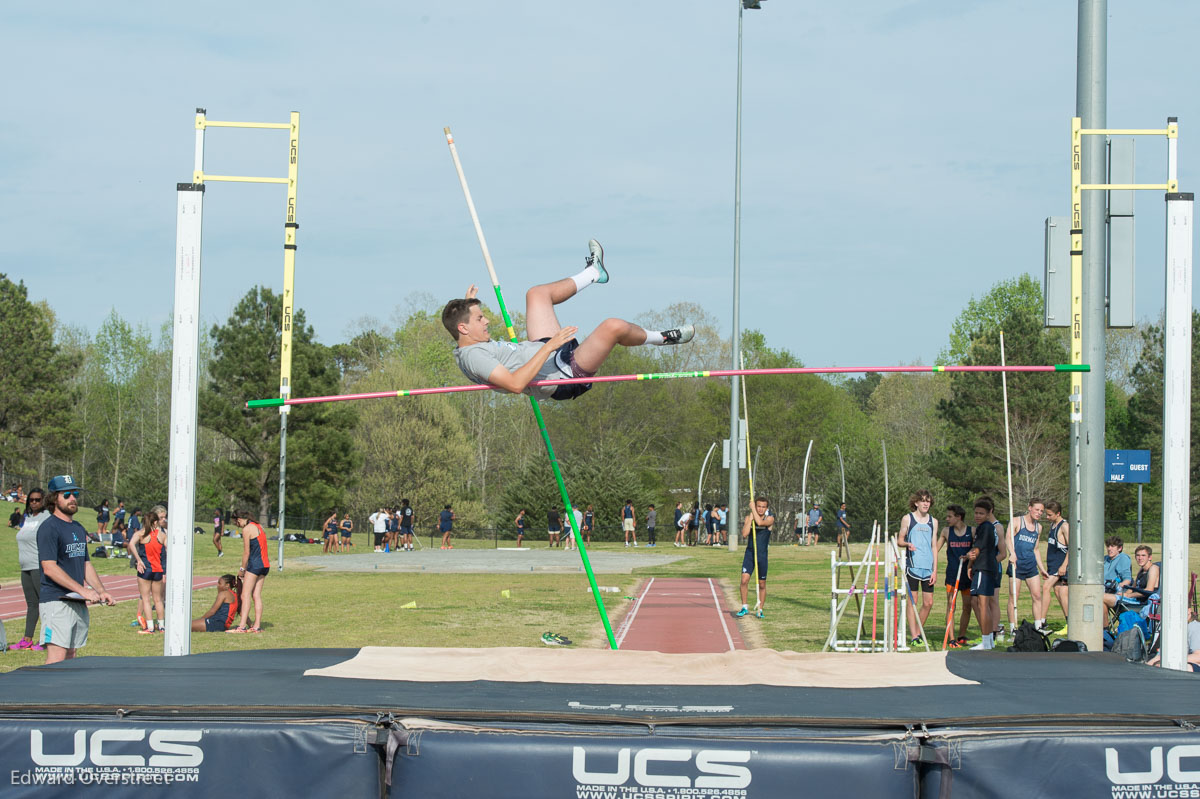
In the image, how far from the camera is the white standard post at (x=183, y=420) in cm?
595

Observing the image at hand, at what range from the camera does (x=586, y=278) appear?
654 cm

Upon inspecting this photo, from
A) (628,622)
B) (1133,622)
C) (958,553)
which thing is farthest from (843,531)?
(1133,622)

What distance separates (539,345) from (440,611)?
8681 millimetres

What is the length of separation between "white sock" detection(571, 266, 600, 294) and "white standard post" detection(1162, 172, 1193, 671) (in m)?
3.31

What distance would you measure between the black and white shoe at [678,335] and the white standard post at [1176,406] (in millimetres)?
2726

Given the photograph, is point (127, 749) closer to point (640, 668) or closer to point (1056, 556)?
point (640, 668)

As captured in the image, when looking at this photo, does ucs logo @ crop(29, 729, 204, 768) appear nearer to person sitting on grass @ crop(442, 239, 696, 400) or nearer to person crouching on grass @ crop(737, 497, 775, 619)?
person sitting on grass @ crop(442, 239, 696, 400)

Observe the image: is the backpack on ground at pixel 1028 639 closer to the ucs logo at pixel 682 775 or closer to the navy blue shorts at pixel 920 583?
the navy blue shorts at pixel 920 583

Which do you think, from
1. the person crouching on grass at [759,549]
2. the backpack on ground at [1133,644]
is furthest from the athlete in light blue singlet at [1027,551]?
the person crouching on grass at [759,549]

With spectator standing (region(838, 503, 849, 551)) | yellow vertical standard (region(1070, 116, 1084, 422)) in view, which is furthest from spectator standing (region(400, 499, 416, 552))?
yellow vertical standard (region(1070, 116, 1084, 422))

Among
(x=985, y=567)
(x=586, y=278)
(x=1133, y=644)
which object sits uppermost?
(x=586, y=278)

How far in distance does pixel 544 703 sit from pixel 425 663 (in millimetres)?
1395

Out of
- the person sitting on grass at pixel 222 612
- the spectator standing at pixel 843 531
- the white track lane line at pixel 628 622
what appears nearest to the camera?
the white track lane line at pixel 628 622

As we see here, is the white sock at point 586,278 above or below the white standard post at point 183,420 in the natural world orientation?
above
